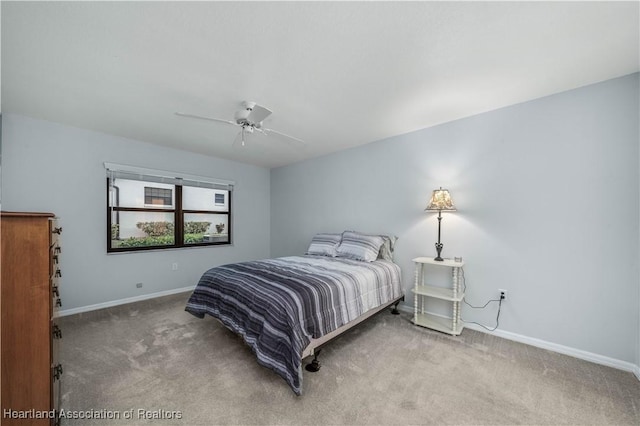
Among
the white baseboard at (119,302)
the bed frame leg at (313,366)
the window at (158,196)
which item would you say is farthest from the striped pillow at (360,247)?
the window at (158,196)

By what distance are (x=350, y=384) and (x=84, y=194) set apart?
3.97m

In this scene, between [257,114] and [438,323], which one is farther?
[438,323]

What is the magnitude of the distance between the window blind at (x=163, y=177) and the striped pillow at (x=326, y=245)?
6.93 ft

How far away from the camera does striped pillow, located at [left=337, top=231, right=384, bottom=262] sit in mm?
3314

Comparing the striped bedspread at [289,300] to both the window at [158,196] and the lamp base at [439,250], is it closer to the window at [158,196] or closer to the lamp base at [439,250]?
the lamp base at [439,250]

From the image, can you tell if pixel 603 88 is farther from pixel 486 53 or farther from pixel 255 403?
pixel 255 403

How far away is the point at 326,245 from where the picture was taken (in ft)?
12.4

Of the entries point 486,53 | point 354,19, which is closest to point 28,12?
point 354,19

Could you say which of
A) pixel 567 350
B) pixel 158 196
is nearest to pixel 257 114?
pixel 158 196

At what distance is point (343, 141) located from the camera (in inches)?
147

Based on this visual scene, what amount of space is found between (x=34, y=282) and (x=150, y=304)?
297cm

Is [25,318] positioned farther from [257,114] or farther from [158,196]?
[158,196]

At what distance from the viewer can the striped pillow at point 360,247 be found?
3.31 meters

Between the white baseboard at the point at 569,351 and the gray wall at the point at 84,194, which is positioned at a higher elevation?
the gray wall at the point at 84,194
